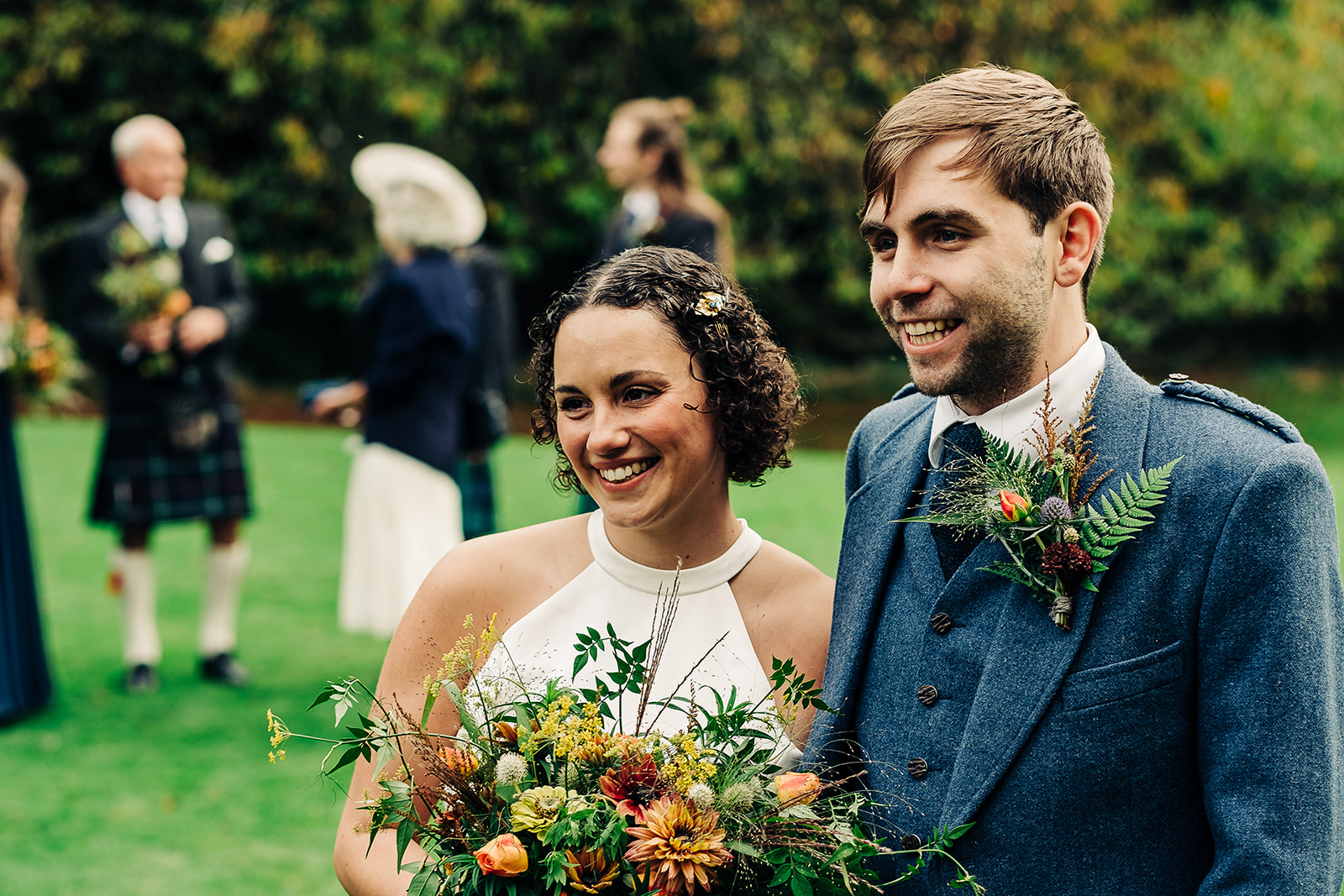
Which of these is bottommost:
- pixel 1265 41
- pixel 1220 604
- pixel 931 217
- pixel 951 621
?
pixel 951 621

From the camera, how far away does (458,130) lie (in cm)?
1697

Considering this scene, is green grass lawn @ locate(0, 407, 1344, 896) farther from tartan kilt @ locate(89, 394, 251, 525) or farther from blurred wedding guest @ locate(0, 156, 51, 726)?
tartan kilt @ locate(89, 394, 251, 525)

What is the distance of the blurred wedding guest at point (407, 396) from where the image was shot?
634 cm

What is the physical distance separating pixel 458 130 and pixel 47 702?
1207 centimetres

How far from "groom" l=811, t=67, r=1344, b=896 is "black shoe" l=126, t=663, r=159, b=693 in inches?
205

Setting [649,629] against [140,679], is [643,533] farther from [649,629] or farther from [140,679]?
[140,679]

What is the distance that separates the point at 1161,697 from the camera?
173cm

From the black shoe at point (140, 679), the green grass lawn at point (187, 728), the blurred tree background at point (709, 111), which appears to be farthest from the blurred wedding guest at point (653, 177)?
the blurred tree background at point (709, 111)

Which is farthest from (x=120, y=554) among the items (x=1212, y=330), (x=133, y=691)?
(x=1212, y=330)

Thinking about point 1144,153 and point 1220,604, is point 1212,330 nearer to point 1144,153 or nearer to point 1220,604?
point 1144,153

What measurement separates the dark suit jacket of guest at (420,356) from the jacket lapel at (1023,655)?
4741mm

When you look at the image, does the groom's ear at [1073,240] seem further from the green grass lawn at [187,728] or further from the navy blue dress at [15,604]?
the navy blue dress at [15,604]

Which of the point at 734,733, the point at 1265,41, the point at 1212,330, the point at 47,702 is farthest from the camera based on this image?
the point at 1212,330

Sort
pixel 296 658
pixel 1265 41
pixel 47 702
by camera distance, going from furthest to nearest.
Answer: pixel 1265 41 → pixel 296 658 → pixel 47 702
